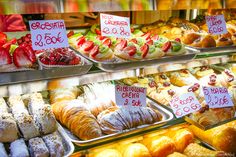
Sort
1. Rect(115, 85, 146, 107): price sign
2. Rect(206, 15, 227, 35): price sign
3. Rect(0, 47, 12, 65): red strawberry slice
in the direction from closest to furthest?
1. Rect(0, 47, 12, 65): red strawberry slice
2. Rect(115, 85, 146, 107): price sign
3. Rect(206, 15, 227, 35): price sign

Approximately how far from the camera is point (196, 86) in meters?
2.27

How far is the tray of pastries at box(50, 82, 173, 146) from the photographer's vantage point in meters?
1.67

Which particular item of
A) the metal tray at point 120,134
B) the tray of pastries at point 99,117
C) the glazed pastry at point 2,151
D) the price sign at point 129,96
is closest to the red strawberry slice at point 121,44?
the price sign at point 129,96

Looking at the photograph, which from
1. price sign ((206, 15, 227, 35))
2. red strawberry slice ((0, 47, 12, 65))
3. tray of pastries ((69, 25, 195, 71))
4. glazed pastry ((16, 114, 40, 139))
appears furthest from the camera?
price sign ((206, 15, 227, 35))

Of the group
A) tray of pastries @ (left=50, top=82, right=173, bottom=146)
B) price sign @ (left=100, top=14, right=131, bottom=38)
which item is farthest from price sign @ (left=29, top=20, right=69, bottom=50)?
tray of pastries @ (left=50, top=82, right=173, bottom=146)

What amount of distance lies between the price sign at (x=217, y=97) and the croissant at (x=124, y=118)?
374 millimetres

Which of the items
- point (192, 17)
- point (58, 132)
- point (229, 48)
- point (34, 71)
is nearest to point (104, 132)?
point (58, 132)

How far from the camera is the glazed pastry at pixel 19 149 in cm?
144

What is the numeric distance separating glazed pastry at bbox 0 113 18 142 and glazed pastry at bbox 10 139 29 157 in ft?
0.12

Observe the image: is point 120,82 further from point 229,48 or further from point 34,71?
point 34,71

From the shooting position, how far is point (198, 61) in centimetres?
201

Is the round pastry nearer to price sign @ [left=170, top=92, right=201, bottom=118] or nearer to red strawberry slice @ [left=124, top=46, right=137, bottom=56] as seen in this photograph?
price sign @ [left=170, top=92, right=201, bottom=118]

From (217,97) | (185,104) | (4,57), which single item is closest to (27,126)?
(4,57)

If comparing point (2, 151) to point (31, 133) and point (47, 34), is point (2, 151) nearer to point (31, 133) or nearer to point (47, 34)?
point (31, 133)
